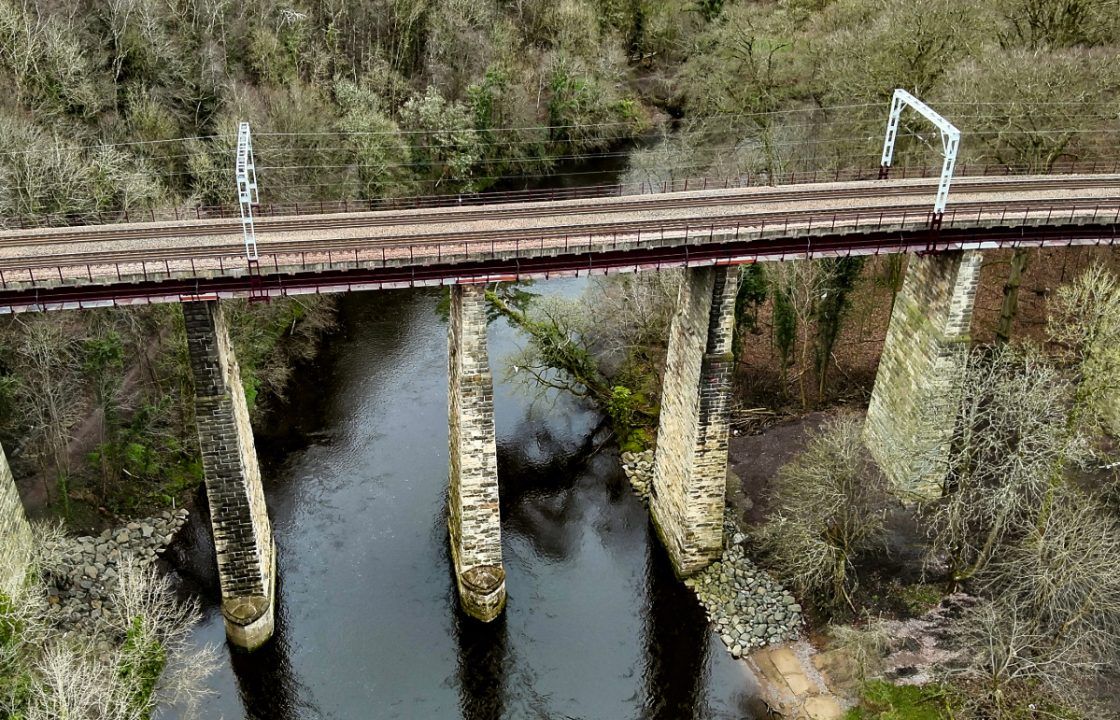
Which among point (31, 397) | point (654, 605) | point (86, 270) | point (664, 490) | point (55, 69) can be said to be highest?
point (55, 69)

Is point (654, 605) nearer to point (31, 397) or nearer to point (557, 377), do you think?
point (557, 377)

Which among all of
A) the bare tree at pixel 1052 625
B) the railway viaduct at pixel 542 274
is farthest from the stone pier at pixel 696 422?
the bare tree at pixel 1052 625

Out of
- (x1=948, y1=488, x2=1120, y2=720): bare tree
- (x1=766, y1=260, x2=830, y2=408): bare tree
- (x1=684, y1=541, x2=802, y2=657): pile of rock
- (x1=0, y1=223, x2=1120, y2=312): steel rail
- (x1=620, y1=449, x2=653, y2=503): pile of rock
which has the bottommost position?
(x1=684, y1=541, x2=802, y2=657): pile of rock

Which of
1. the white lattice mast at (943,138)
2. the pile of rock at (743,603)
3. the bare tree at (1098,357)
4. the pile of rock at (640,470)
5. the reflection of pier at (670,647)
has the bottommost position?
the reflection of pier at (670,647)

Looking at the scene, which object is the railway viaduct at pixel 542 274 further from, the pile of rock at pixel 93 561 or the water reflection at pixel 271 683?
the pile of rock at pixel 93 561

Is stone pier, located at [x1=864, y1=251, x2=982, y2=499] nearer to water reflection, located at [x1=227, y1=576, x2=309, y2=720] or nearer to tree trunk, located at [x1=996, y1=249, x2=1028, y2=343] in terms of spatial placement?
tree trunk, located at [x1=996, y1=249, x2=1028, y2=343]

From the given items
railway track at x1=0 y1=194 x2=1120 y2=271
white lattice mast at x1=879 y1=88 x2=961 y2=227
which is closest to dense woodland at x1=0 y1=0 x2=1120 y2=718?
railway track at x1=0 y1=194 x2=1120 y2=271

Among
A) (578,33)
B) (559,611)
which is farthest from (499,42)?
(559,611)
